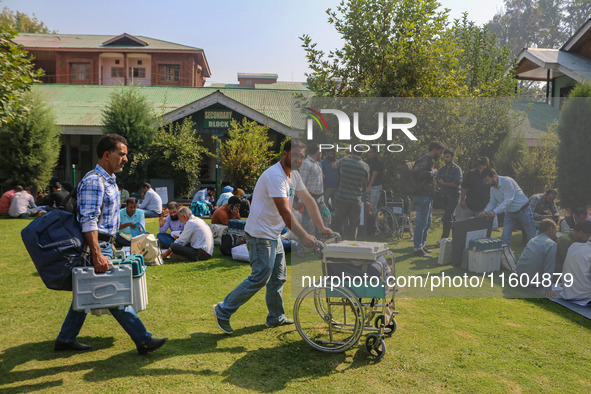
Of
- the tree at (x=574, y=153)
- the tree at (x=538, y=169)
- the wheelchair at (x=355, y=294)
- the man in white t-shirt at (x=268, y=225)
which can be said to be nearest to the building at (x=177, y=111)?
the tree at (x=574, y=153)

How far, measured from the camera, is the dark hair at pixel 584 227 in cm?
676

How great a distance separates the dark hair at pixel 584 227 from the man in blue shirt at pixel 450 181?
180 centimetres

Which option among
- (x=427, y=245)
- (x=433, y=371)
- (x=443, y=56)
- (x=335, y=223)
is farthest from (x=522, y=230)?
(x=443, y=56)

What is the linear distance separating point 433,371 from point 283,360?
1345mm

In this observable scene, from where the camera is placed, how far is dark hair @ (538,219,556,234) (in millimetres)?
Result: 6879

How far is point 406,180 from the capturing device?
651cm

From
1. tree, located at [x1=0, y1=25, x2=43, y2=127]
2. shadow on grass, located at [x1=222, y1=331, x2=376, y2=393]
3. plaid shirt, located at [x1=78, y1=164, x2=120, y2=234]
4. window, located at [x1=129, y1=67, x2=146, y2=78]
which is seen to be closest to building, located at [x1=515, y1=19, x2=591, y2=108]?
shadow on grass, located at [x1=222, y1=331, x2=376, y2=393]

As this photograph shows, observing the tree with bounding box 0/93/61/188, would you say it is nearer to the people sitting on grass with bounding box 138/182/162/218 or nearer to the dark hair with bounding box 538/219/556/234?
the people sitting on grass with bounding box 138/182/162/218

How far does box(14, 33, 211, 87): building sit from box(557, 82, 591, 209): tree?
30.4 meters

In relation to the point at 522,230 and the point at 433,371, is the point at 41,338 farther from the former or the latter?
the point at 522,230

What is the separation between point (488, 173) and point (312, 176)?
2463 millimetres

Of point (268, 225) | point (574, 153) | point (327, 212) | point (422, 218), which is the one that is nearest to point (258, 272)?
point (268, 225)

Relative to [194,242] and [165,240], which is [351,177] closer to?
[194,242]

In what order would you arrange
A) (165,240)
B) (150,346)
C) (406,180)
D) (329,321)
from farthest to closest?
1. (165,240)
2. (406,180)
3. (329,321)
4. (150,346)
